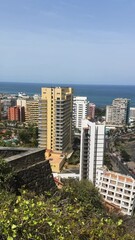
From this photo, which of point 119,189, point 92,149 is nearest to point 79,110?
point 92,149

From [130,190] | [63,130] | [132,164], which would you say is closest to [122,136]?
[132,164]

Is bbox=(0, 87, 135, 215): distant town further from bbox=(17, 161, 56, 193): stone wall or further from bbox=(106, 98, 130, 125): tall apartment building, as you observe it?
bbox=(106, 98, 130, 125): tall apartment building

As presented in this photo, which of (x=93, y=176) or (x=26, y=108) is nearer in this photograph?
(x=93, y=176)

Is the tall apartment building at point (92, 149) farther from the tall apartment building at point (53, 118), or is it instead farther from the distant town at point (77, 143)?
the tall apartment building at point (53, 118)

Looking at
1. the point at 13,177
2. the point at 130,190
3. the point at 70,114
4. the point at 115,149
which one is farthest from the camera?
the point at 115,149

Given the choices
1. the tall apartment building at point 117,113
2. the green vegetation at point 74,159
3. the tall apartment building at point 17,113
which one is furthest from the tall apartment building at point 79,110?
the green vegetation at point 74,159

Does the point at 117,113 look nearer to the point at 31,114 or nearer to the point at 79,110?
the point at 79,110

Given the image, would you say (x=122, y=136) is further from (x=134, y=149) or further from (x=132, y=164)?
(x=132, y=164)
